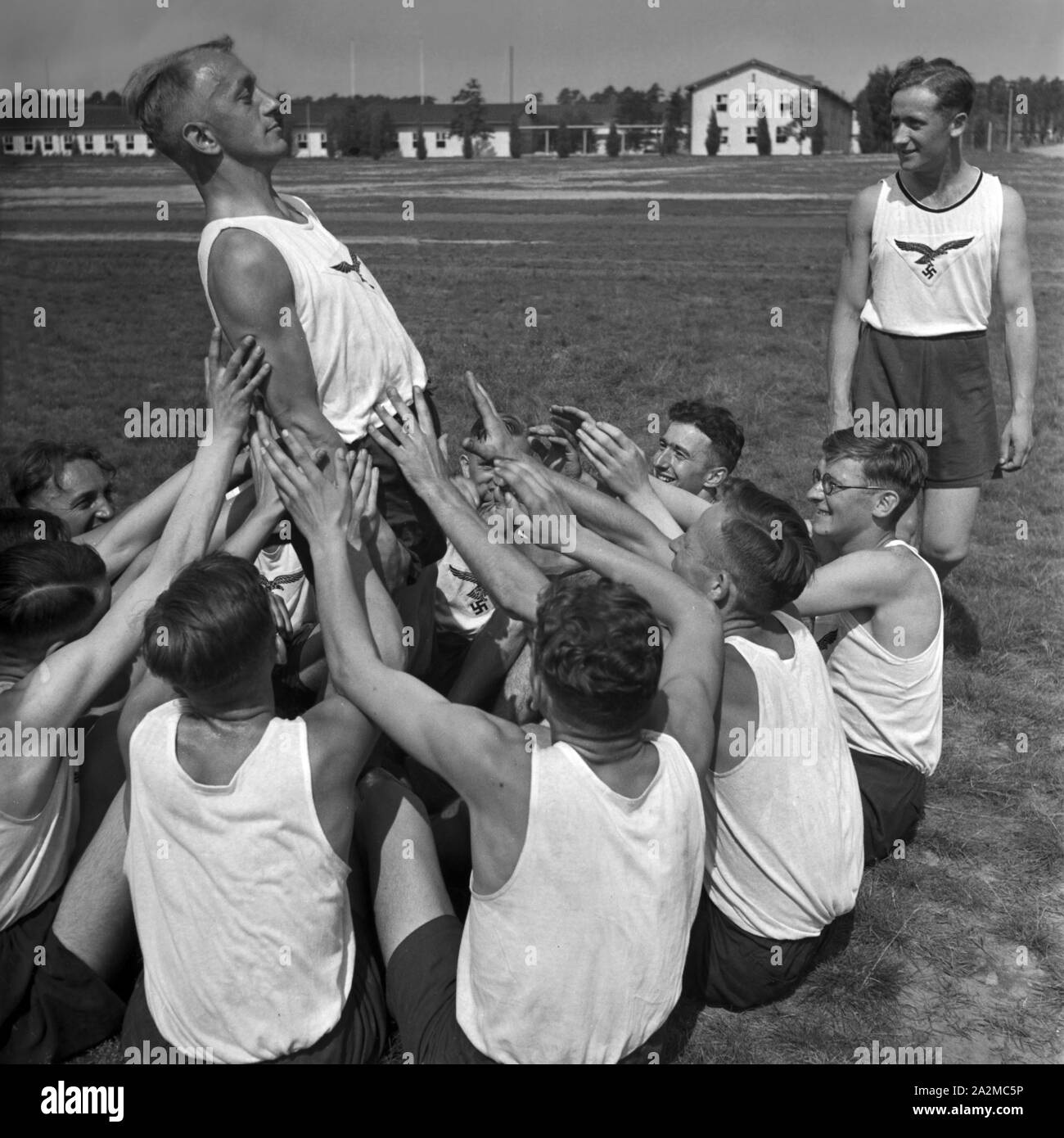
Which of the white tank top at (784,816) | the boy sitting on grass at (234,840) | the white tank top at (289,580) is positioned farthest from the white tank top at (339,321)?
the white tank top at (784,816)

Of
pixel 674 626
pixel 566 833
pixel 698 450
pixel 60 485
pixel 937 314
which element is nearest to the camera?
pixel 566 833

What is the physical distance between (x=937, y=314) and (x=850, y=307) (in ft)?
1.28

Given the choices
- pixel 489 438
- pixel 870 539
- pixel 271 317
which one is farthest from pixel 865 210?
pixel 271 317

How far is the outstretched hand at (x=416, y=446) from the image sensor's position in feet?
10.9

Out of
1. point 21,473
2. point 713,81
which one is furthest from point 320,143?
point 21,473

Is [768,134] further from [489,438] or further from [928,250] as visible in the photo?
[489,438]

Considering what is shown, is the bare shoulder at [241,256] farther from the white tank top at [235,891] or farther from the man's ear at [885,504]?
the man's ear at [885,504]

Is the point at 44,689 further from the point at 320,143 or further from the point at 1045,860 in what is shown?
the point at 320,143

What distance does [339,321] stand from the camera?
3760 millimetres

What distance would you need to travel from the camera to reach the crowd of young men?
264 cm

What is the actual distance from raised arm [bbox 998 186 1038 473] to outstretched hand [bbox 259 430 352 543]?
3.33m

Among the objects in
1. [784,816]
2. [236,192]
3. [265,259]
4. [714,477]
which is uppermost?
[236,192]

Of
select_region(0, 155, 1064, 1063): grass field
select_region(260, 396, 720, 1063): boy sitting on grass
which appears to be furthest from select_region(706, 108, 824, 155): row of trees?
select_region(260, 396, 720, 1063): boy sitting on grass
